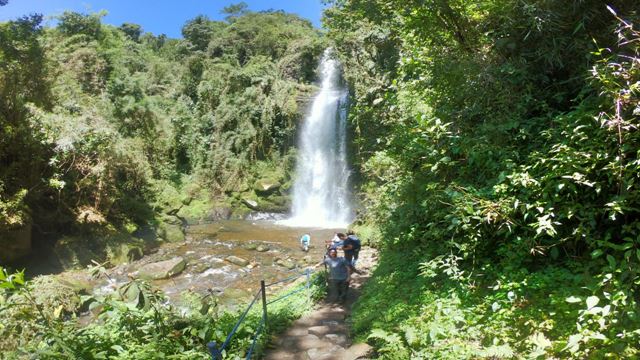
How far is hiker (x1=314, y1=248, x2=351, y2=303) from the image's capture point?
296 inches

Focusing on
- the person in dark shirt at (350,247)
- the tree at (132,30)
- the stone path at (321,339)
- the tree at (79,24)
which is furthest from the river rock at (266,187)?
the tree at (132,30)

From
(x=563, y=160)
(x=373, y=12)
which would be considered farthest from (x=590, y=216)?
(x=373, y=12)

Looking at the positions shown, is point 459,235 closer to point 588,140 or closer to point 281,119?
point 588,140

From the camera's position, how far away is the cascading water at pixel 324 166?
22.4m

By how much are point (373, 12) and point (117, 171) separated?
12514mm

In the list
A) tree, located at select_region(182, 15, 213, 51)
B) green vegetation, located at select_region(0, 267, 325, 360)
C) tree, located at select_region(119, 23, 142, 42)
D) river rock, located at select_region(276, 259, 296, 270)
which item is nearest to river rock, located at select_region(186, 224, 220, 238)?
river rock, located at select_region(276, 259, 296, 270)

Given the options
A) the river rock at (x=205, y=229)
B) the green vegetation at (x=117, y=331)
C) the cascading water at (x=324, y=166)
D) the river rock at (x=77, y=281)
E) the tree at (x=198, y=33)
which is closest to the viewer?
the green vegetation at (x=117, y=331)

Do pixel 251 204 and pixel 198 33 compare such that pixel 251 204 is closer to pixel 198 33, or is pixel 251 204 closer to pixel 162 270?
pixel 162 270

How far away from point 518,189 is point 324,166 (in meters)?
20.0

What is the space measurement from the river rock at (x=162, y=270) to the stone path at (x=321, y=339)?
682cm

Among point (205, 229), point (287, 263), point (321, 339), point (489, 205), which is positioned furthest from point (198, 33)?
point (489, 205)

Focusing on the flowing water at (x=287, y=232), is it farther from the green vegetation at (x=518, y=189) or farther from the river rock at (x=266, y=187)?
the green vegetation at (x=518, y=189)

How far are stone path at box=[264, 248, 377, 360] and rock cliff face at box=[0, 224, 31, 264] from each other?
33.5 feet

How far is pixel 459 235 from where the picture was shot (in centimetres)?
496
